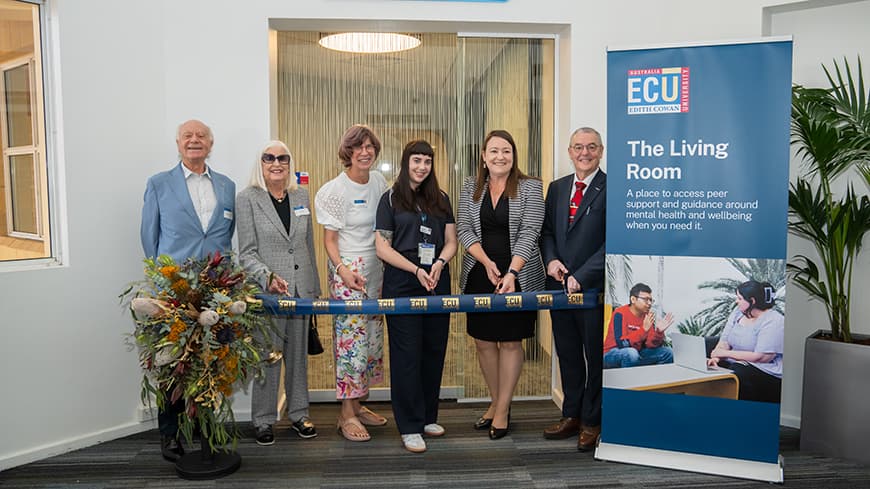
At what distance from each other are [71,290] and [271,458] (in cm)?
152

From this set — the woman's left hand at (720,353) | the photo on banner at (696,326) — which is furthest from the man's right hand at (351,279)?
the woman's left hand at (720,353)

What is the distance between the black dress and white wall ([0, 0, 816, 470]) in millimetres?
1012

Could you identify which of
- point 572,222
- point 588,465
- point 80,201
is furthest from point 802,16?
point 80,201

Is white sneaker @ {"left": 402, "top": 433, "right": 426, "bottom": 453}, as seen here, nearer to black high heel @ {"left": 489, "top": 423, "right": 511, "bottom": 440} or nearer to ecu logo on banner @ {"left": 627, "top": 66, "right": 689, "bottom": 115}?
black high heel @ {"left": 489, "top": 423, "right": 511, "bottom": 440}

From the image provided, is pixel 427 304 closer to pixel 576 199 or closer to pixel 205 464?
pixel 576 199

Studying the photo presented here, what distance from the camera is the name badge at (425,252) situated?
3.69 meters

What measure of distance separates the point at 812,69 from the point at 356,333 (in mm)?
3251

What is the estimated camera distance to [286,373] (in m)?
3.94

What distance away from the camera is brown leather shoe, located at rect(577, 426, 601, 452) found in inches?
146

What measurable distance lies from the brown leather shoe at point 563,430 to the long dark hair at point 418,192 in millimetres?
1435

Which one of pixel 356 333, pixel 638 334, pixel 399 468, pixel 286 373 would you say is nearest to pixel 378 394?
pixel 286 373

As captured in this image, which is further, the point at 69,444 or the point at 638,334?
the point at 69,444

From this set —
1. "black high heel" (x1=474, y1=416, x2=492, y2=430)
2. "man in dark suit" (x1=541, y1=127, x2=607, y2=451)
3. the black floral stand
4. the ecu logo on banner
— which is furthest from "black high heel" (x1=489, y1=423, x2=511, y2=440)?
the ecu logo on banner

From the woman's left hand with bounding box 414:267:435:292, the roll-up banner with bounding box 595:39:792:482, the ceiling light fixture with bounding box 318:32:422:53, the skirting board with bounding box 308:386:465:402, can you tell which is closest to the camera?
the roll-up banner with bounding box 595:39:792:482
